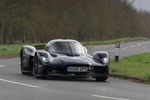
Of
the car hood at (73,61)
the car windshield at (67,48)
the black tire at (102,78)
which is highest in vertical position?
the car windshield at (67,48)

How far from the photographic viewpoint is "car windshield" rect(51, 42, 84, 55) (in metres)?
13.9

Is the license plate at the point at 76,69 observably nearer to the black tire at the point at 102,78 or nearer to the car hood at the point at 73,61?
the car hood at the point at 73,61

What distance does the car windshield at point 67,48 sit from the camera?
1391cm

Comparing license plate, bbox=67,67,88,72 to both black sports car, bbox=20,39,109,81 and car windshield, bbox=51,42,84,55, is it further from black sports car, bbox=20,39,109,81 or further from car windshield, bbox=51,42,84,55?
car windshield, bbox=51,42,84,55

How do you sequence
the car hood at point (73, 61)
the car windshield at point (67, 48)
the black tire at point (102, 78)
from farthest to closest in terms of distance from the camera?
the car windshield at point (67, 48), the black tire at point (102, 78), the car hood at point (73, 61)

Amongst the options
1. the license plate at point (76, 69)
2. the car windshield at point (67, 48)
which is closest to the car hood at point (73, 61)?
the license plate at point (76, 69)

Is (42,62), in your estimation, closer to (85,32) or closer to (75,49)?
(75,49)

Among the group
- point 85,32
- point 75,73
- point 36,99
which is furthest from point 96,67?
point 85,32

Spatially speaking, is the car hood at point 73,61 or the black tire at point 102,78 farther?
the black tire at point 102,78

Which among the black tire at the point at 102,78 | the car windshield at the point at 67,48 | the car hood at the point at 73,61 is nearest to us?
the car hood at the point at 73,61

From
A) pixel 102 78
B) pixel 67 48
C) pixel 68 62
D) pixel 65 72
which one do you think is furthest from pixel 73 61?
pixel 67 48

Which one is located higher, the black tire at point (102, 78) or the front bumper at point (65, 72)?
the front bumper at point (65, 72)

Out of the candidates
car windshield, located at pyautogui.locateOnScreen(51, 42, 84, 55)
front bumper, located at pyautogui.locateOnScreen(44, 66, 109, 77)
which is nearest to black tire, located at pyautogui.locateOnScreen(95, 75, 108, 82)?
front bumper, located at pyautogui.locateOnScreen(44, 66, 109, 77)

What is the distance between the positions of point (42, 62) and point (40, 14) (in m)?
44.3
